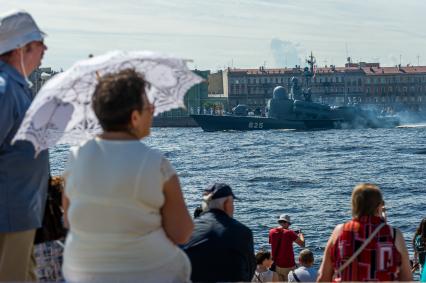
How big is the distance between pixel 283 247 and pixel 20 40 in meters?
8.60

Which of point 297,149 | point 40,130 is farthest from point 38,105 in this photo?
point 297,149

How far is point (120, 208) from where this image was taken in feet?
12.8

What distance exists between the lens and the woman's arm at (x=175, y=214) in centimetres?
391

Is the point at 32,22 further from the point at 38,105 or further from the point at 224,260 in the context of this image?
the point at 224,260

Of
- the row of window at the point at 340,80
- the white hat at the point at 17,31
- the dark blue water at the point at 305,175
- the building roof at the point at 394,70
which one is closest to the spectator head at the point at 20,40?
the white hat at the point at 17,31

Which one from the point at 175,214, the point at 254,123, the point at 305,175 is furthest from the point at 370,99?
the point at 175,214

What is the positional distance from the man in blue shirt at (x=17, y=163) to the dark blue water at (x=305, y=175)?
57.0ft

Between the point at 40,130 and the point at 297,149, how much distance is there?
7529cm

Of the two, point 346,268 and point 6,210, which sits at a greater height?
point 6,210

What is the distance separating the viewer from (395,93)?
167375 millimetres

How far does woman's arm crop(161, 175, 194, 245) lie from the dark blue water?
1808 centimetres

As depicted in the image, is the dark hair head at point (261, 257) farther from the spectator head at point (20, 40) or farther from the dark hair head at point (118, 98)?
the dark hair head at point (118, 98)

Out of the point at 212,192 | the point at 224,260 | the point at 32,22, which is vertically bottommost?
the point at 224,260

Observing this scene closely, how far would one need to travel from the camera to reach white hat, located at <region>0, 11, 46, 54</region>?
4.82m
